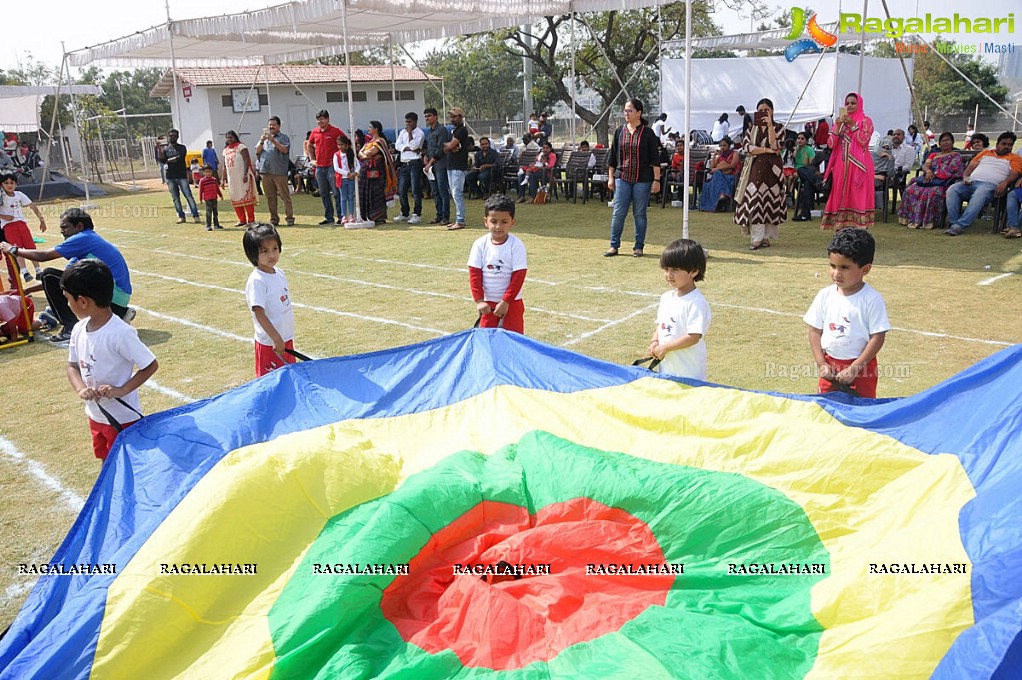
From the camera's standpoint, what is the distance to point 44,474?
15.1 ft

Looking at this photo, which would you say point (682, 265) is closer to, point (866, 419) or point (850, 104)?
point (866, 419)

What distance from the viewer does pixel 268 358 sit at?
4.70 metres

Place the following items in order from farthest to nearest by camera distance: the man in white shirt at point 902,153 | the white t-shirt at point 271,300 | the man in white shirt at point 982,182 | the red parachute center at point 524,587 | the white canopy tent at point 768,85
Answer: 1. the white canopy tent at point 768,85
2. the man in white shirt at point 902,153
3. the man in white shirt at point 982,182
4. the white t-shirt at point 271,300
5. the red parachute center at point 524,587

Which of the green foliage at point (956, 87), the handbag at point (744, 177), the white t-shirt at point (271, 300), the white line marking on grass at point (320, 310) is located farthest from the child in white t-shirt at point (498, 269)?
the green foliage at point (956, 87)

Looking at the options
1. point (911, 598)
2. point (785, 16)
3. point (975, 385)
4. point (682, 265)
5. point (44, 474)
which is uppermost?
point (785, 16)

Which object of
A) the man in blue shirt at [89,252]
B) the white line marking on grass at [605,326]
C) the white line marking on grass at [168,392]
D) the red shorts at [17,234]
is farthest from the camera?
the red shorts at [17,234]

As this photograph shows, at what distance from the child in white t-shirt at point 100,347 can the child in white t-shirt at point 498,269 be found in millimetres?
2030

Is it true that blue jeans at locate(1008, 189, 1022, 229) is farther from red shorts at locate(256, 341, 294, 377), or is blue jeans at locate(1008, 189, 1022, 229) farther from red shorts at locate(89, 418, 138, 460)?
red shorts at locate(89, 418, 138, 460)

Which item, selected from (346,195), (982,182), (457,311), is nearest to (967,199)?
(982,182)

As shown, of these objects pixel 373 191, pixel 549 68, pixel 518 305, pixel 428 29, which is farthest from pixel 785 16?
pixel 518 305

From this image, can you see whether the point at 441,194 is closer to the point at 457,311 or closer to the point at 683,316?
the point at 457,311

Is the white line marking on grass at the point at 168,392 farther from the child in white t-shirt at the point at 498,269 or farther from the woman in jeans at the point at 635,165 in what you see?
the woman in jeans at the point at 635,165

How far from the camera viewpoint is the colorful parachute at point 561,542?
7.99 ft

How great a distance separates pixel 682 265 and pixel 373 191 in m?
10.6
